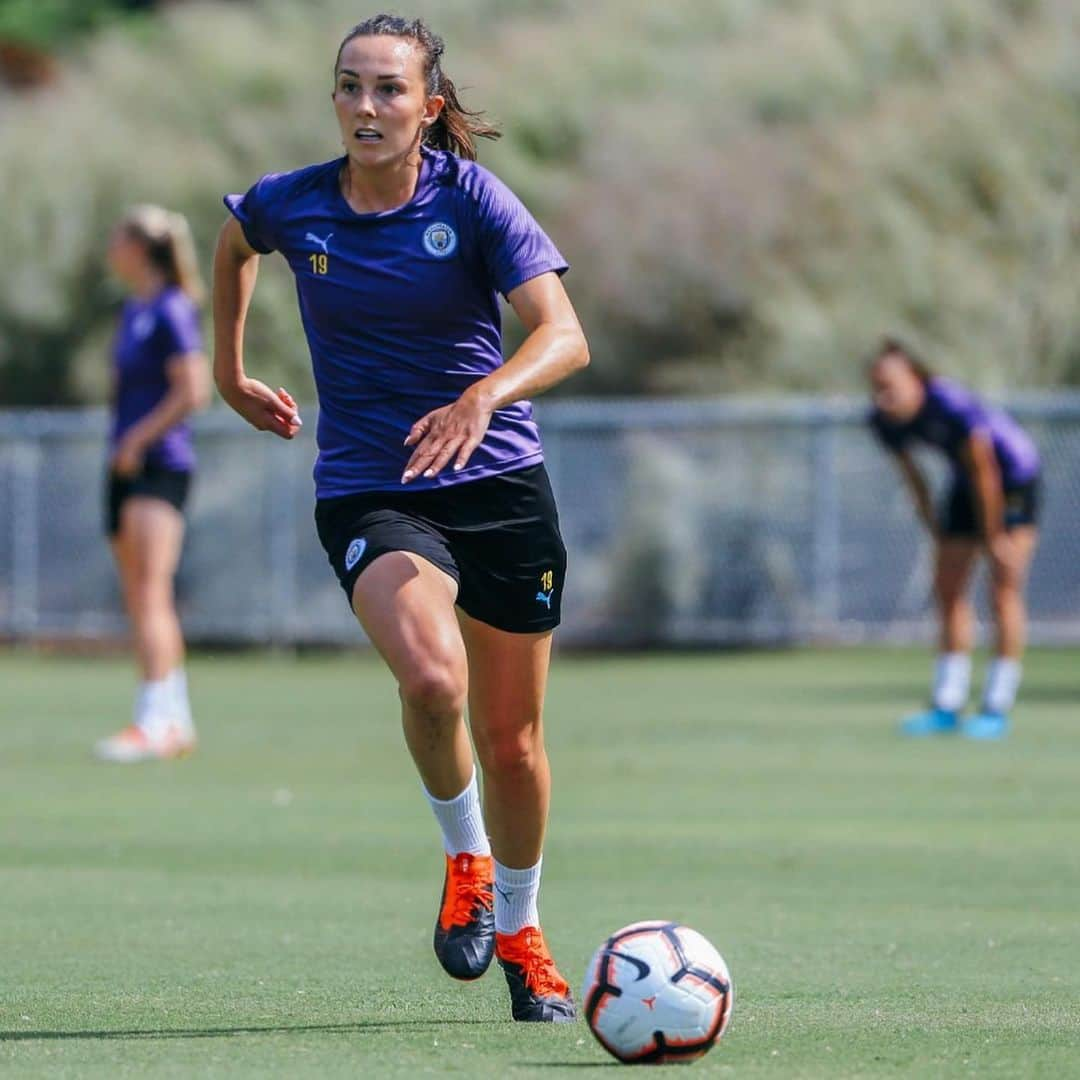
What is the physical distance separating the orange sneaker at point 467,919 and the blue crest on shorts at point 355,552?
771mm

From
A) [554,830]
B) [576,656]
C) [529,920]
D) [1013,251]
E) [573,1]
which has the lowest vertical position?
[576,656]

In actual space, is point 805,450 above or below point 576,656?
above

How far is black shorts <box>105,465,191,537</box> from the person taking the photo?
42.2 ft

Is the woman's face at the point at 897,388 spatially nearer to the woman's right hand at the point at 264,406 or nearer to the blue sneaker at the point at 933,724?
the blue sneaker at the point at 933,724

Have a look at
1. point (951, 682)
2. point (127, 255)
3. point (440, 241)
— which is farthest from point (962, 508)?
point (440, 241)

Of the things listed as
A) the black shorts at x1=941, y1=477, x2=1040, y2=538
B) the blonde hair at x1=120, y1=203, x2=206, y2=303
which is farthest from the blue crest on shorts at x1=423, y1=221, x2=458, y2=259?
the black shorts at x1=941, y1=477, x2=1040, y2=538

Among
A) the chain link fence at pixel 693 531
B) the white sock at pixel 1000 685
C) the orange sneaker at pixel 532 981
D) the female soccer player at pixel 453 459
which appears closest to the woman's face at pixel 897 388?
the white sock at pixel 1000 685

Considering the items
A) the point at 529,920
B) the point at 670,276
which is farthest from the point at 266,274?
the point at 529,920

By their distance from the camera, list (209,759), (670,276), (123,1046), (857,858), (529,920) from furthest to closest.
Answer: (670,276) < (209,759) < (857,858) < (529,920) < (123,1046)

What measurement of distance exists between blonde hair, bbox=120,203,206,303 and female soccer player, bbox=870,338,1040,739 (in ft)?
13.5

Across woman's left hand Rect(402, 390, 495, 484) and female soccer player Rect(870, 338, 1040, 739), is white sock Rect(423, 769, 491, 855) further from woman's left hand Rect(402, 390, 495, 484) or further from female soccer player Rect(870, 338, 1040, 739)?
female soccer player Rect(870, 338, 1040, 739)

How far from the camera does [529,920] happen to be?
238 inches

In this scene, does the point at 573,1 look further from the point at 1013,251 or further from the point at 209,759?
the point at 209,759

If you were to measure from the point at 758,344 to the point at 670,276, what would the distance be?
5.80 ft
